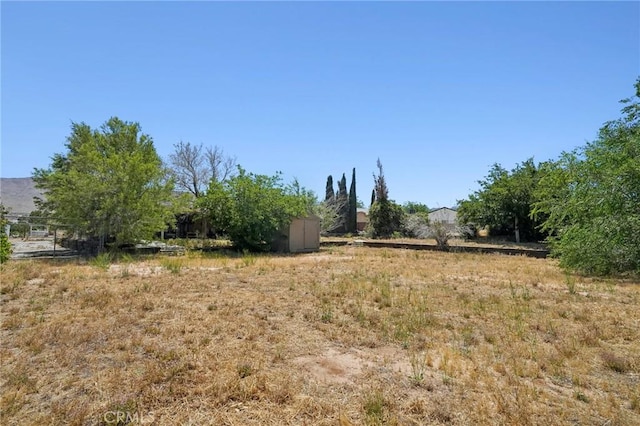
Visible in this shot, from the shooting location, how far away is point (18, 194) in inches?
1416

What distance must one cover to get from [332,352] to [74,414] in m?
2.29

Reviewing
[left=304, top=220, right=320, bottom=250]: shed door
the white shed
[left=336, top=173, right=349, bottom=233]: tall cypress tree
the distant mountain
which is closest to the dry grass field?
the white shed

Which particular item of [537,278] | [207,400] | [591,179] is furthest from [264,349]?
[591,179]

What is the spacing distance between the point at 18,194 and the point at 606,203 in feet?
152

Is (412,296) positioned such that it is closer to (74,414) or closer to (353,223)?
(74,414)

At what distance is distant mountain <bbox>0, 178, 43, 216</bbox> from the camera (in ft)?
109

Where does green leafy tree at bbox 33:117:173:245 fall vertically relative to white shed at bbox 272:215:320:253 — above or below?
above

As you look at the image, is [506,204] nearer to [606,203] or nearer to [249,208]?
[606,203]

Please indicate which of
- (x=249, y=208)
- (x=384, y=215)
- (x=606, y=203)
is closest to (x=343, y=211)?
(x=384, y=215)

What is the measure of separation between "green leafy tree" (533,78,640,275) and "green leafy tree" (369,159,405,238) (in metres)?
16.0

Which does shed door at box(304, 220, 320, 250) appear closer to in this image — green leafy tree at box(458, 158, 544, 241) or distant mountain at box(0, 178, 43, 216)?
green leafy tree at box(458, 158, 544, 241)

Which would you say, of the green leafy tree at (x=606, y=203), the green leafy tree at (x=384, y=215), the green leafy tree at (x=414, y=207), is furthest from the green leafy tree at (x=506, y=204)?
the green leafy tree at (x=414, y=207)

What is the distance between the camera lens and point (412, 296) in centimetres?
666

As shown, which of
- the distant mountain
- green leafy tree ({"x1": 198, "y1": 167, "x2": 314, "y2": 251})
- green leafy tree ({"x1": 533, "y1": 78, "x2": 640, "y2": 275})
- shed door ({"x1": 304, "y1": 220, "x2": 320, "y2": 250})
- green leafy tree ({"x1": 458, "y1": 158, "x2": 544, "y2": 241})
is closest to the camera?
green leafy tree ({"x1": 533, "y1": 78, "x2": 640, "y2": 275})
